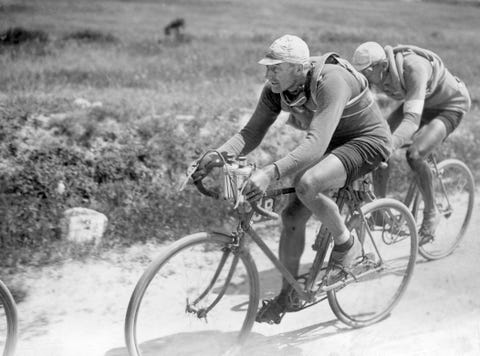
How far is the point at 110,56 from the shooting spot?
1227cm

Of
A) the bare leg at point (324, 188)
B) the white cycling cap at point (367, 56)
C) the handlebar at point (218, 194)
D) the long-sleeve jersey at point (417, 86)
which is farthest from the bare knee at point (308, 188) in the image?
the white cycling cap at point (367, 56)

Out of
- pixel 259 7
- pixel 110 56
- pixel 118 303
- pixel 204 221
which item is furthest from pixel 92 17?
pixel 118 303

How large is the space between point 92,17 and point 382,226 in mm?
10700

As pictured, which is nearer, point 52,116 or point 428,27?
point 52,116

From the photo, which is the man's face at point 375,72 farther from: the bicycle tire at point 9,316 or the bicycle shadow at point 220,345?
the bicycle tire at point 9,316

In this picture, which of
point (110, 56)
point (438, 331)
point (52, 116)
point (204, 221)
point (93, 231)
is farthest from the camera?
point (110, 56)

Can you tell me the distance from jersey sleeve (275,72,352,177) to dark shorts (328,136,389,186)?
338mm

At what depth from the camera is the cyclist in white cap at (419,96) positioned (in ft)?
16.3

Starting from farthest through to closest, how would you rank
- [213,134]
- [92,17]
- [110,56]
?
[92,17] < [110,56] < [213,134]

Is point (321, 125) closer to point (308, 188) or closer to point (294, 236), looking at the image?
point (308, 188)

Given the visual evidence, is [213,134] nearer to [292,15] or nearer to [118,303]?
[118,303]

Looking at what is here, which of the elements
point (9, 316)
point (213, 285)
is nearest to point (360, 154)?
point (213, 285)

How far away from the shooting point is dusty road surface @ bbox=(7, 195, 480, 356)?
4.12m

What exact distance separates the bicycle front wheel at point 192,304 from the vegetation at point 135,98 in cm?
109
